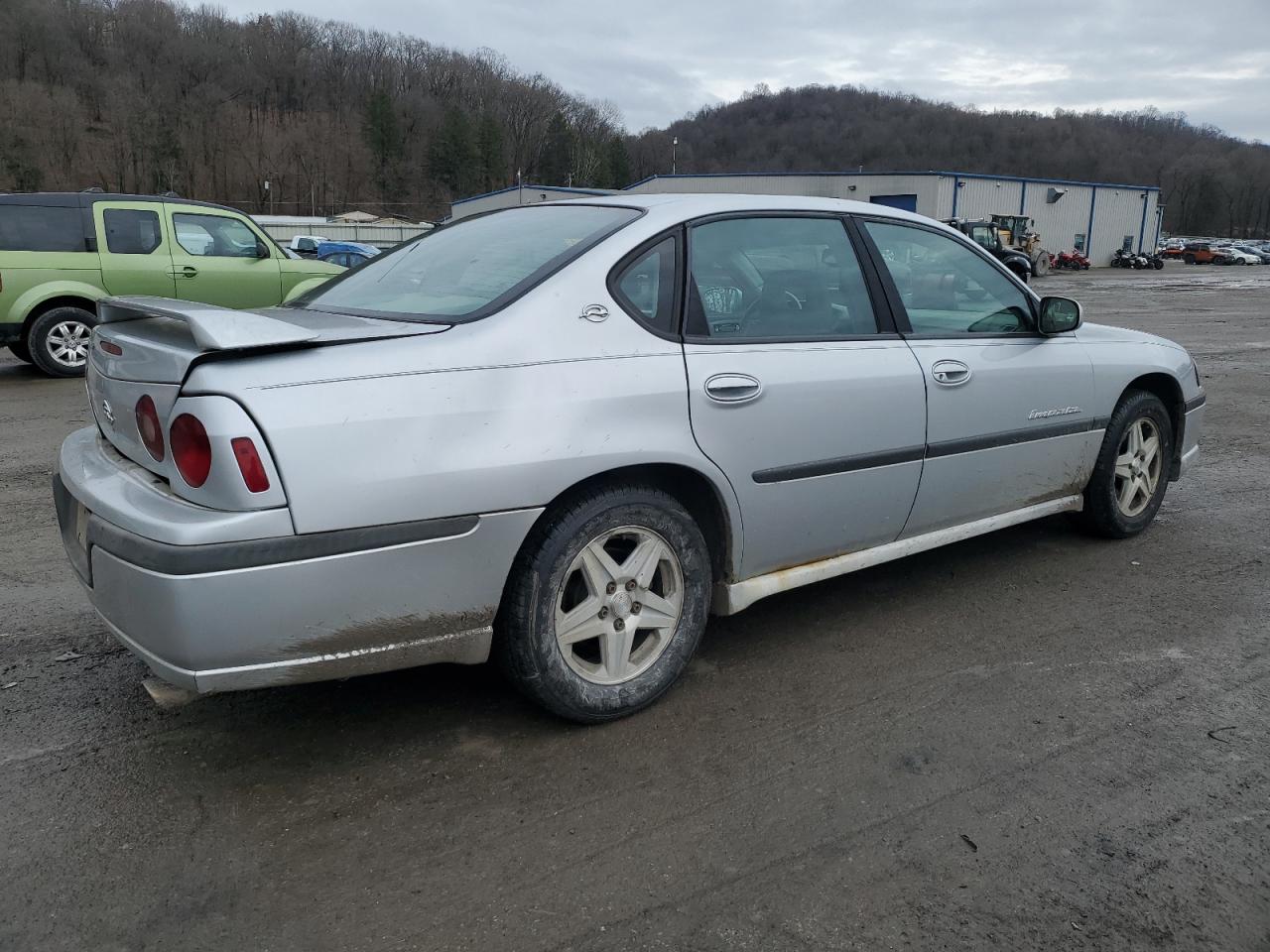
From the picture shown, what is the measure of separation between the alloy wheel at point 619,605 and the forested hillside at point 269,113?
111712 millimetres

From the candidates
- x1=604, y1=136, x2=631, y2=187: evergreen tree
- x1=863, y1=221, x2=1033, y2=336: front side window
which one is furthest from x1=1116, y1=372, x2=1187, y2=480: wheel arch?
x1=604, y1=136, x2=631, y2=187: evergreen tree

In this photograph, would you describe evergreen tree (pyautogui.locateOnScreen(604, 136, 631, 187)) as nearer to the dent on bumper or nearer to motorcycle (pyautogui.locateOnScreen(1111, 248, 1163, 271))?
motorcycle (pyautogui.locateOnScreen(1111, 248, 1163, 271))

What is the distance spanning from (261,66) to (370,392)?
13923 centimetres

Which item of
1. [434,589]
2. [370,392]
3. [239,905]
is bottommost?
[239,905]

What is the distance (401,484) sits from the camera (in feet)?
8.07

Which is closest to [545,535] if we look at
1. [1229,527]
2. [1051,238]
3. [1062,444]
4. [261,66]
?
[1062,444]

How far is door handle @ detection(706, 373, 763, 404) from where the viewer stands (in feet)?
9.93

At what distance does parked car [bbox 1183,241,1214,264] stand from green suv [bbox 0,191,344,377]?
75.5 meters

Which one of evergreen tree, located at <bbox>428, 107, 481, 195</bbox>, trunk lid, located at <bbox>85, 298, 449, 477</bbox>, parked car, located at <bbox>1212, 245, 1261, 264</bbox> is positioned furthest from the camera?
evergreen tree, located at <bbox>428, 107, 481, 195</bbox>

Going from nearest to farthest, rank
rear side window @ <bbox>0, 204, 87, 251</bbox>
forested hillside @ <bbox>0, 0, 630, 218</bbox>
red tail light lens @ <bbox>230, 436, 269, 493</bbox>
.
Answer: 1. red tail light lens @ <bbox>230, 436, 269, 493</bbox>
2. rear side window @ <bbox>0, 204, 87, 251</bbox>
3. forested hillside @ <bbox>0, 0, 630, 218</bbox>

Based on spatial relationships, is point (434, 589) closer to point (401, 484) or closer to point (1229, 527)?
A: point (401, 484)

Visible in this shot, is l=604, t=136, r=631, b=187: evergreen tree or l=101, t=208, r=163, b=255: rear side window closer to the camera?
l=101, t=208, r=163, b=255: rear side window

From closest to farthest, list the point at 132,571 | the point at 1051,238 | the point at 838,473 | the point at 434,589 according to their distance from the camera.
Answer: the point at 132,571 → the point at 434,589 → the point at 838,473 → the point at 1051,238

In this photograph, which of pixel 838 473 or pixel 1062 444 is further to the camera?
pixel 1062 444
